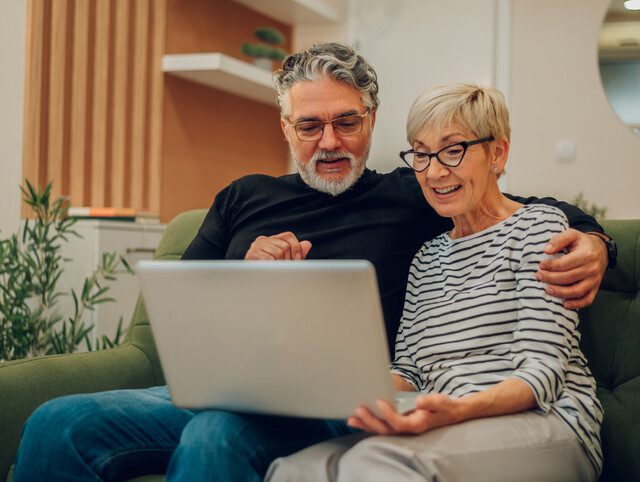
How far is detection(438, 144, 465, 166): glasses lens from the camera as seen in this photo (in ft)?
4.81

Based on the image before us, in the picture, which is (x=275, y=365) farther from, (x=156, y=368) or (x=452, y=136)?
(x=156, y=368)

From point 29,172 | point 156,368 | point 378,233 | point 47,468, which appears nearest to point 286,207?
point 378,233

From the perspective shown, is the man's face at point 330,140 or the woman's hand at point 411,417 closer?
the woman's hand at point 411,417

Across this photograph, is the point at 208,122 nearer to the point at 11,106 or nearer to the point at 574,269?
the point at 11,106

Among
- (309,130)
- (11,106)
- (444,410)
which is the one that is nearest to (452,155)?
(309,130)

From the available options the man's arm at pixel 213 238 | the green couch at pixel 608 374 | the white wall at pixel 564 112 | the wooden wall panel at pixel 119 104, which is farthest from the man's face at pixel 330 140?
the white wall at pixel 564 112

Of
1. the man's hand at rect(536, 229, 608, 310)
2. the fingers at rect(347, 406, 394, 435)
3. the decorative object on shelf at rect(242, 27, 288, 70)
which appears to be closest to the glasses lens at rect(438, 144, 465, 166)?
the man's hand at rect(536, 229, 608, 310)

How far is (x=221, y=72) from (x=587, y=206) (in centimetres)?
182

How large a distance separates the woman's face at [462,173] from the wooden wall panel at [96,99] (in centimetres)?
198

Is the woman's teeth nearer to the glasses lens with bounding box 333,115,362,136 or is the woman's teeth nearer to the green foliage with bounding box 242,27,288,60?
the glasses lens with bounding box 333,115,362,136

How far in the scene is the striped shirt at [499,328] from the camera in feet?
4.16

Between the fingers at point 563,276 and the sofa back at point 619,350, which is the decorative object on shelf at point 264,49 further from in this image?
the fingers at point 563,276

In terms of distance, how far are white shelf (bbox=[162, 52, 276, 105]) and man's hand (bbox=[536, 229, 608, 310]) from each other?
258 cm

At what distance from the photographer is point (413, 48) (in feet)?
14.4
